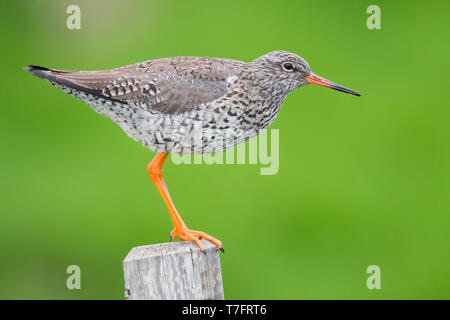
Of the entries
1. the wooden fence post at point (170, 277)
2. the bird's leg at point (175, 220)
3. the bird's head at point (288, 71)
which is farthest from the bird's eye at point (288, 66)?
the wooden fence post at point (170, 277)

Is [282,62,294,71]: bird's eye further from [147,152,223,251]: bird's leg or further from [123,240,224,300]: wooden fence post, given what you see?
[123,240,224,300]: wooden fence post

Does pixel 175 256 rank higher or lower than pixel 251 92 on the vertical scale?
lower

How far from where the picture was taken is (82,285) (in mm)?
11461

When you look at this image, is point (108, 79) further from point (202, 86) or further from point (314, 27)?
point (314, 27)

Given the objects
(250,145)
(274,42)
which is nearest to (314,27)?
(274,42)

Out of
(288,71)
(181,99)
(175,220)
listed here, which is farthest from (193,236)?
(288,71)

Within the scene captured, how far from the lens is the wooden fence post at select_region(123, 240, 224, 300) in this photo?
5.77 metres

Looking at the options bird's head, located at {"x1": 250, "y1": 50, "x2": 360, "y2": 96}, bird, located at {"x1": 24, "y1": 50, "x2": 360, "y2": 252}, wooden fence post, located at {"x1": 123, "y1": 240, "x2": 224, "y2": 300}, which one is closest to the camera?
wooden fence post, located at {"x1": 123, "y1": 240, "x2": 224, "y2": 300}

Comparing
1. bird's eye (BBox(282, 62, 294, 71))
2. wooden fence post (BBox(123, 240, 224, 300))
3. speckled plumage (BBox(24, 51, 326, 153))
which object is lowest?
wooden fence post (BBox(123, 240, 224, 300))

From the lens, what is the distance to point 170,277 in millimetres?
5805

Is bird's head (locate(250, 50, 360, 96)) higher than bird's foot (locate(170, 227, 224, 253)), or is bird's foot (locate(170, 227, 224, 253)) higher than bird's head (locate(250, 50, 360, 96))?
bird's head (locate(250, 50, 360, 96))

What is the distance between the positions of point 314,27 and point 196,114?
742cm

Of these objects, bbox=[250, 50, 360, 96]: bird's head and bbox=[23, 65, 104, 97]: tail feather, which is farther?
bbox=[250, 50, 360, 96]: bird's head

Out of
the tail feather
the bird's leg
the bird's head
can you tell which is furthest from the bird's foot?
the bird's head
